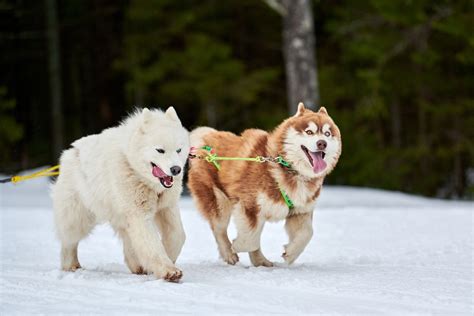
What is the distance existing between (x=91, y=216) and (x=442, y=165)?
18697 millimetres

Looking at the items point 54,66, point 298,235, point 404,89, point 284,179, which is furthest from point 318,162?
point 404,89

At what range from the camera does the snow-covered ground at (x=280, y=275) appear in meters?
4.64

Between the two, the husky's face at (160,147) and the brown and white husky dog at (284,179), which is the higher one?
the husky's face at (160,147)

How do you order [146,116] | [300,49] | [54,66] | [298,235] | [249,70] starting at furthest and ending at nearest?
1. [249,70]
2. [54,66]
3. [300,49]
4. [298,235]
5. [146,116]

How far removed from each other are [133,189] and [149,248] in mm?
473

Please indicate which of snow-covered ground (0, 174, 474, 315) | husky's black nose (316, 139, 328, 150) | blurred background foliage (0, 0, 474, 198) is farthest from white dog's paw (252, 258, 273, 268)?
blurred background foliage (0, 0, 474, 198)

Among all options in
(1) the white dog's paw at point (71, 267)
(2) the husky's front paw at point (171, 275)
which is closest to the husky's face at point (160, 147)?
(2) the husky's front paw at point (171, 275)

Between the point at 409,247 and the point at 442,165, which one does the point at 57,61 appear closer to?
the point at 442,165

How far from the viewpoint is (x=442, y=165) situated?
76.3ft

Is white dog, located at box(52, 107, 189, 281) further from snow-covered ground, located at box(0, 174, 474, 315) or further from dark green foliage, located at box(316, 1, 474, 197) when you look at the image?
dark green foliage, located at box(316, 1, 474, 197)

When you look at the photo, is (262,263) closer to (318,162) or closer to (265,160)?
(265,160)

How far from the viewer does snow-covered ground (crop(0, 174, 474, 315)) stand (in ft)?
15.2

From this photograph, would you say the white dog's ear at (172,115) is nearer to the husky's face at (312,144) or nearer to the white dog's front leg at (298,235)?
the husky's face at (312,144)

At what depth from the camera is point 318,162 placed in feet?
20.0
